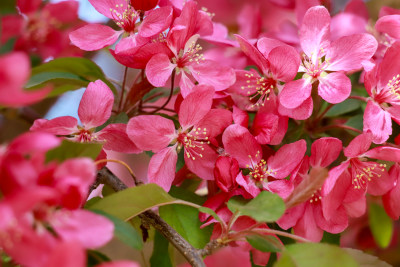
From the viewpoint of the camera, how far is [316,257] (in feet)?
1.51

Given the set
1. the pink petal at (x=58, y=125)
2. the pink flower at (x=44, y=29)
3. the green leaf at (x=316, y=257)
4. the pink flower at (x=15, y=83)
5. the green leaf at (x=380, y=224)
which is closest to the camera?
the pink flower at (x=15, y=83)

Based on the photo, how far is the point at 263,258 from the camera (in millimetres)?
640

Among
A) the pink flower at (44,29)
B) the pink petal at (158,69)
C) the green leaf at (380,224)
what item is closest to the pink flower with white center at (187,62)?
the pink petal at (158,69)

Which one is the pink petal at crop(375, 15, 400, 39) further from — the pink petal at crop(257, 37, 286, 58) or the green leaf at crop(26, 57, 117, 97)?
the green leaf at crop(26, 57, 117, 97)

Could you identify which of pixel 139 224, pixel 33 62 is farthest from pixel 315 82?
pixel 33 62

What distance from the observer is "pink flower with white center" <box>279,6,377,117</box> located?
603 mm

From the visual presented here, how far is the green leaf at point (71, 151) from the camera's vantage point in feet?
1.57

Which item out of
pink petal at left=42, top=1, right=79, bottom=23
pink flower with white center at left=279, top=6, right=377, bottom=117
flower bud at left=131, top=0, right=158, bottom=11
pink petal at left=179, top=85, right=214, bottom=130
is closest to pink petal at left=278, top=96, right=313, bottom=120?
pink flower with white center at left=279, top=6, right=377, bottom=117

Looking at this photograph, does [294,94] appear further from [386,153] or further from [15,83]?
[15,83]

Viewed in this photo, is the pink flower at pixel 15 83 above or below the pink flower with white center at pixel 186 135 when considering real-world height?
above

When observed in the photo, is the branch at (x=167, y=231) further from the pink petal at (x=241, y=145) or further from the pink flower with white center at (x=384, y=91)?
the pink flower with white center at (x=384, y=91)

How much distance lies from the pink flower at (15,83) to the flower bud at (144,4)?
0.96 feet

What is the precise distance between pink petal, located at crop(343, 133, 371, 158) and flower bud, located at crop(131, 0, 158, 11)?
0.30m

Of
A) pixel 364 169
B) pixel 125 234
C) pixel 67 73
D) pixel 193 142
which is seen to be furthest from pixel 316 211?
pixel 67 73
